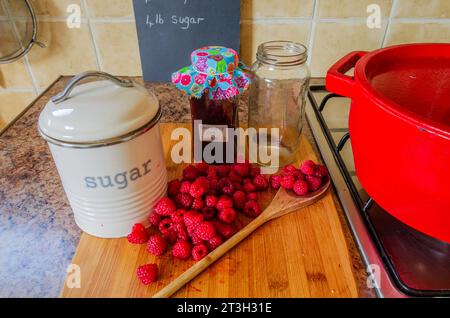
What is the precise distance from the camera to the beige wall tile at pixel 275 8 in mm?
707

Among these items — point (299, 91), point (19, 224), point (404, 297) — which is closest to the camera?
point (404, 297)

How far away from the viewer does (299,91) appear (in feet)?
2.07

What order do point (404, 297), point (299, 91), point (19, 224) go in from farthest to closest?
point (299, 91) < point (19, 224) < point (404, 297)

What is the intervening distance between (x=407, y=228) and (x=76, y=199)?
0.45 m

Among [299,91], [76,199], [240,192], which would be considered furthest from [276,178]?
[76,199]

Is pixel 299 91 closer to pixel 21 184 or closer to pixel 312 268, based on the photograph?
pixel 312 268

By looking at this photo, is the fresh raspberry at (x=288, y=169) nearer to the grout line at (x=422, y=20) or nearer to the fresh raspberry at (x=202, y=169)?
the fresh raspberry at (x=202, y=169)

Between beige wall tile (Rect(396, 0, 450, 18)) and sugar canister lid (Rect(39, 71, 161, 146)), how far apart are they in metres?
0.61

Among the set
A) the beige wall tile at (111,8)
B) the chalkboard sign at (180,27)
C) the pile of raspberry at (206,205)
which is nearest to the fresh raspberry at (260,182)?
the pile of raspberry at (206,205)

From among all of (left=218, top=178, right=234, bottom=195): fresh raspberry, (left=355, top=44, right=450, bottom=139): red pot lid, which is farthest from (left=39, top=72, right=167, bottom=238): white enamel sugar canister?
(left=355, top=44, right=450, bottom=139): red pot lid

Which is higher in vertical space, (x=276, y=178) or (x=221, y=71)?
(x=221, y=71)

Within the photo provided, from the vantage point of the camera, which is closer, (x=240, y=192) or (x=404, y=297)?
(x=404, y=297)

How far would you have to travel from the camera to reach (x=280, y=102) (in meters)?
0.66

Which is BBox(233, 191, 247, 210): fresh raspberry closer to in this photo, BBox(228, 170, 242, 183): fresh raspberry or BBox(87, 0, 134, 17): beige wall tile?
BBox(228, 170, 242, 183): fresh raspberry
